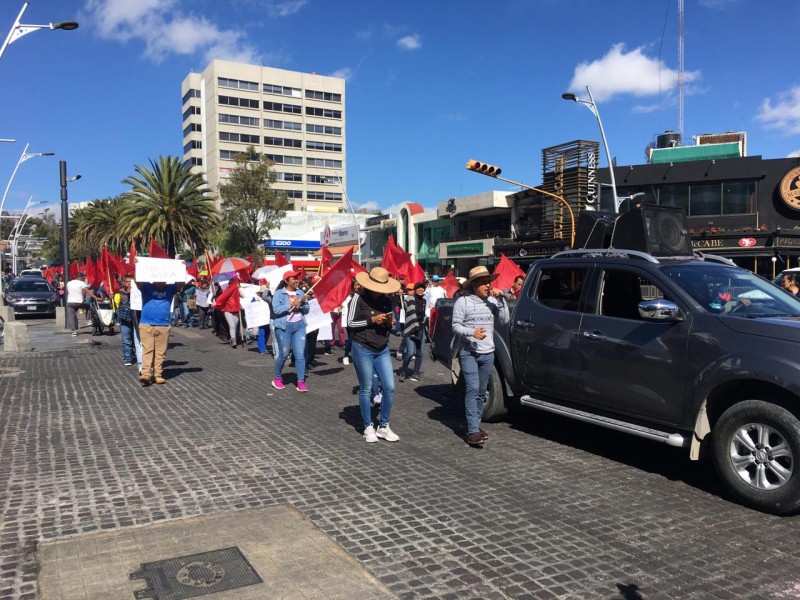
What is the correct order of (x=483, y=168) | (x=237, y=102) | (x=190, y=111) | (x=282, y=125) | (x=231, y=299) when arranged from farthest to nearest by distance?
(x=190, y=111) → (x=282, y=125) → (x=237, y=102) → (x=483, y=168) → (x=231, y=299)

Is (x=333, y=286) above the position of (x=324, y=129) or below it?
below

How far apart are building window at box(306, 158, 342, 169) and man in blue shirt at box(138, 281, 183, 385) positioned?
81.7m

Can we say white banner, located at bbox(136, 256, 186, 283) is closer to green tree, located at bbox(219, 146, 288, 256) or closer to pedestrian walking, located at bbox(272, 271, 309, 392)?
pedestrian walking, located at bbox(272, 271, 309, 392)

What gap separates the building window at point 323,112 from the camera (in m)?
90.8

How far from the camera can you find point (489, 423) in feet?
24.6

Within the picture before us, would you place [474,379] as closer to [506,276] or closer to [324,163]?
[506,276]

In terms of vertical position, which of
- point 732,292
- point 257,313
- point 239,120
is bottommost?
point 257,313

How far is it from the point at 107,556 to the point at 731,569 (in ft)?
12.2

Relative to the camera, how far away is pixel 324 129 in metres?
91.4

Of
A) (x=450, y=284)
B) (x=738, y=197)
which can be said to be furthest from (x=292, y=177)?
(x=450, y=284)

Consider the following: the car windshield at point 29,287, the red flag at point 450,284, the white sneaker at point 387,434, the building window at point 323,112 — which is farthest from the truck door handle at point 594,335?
the building window at point 323,112

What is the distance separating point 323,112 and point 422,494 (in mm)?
91801

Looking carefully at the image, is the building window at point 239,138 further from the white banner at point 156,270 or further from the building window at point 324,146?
the white banner at point 156,270

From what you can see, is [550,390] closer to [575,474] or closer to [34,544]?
[575,474]
